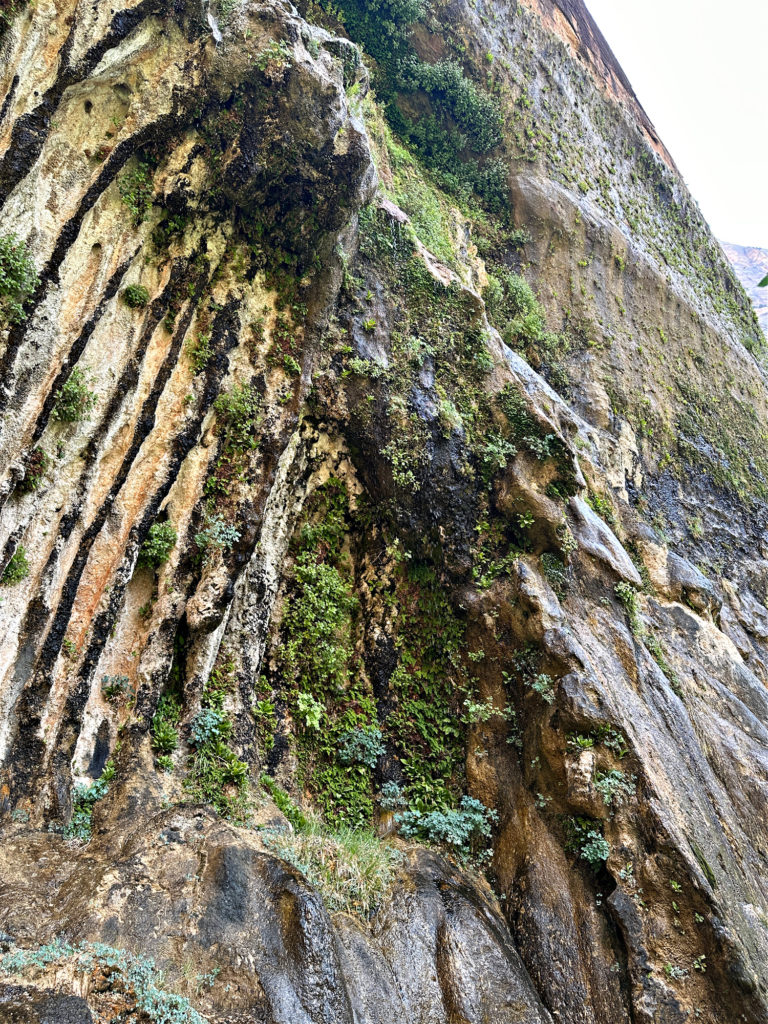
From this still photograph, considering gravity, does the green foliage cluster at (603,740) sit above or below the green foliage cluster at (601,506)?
below

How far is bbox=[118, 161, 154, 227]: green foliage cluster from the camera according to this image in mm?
6992

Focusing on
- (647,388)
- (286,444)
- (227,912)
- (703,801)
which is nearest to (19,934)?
(227,912)

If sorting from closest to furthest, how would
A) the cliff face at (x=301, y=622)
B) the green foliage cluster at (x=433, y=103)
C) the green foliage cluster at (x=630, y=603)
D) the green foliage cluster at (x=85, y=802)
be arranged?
the cliff face at (x=301, y=622) < the green foliage cluster at (x=85, y=802) < the green foliage cluster at (x=630, y=603) < the green foliage cluster at (x=433, y=103)

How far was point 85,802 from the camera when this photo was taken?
5.80m

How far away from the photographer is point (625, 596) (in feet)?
28.4

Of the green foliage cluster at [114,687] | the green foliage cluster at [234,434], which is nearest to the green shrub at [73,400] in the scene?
the green foliage cluster at [234,434]

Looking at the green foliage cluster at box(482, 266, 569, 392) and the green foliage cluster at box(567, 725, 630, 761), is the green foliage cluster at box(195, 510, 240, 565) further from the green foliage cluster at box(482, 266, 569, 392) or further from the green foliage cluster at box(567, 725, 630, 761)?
the green foliage cluster at box(482, 266, 569, 392)

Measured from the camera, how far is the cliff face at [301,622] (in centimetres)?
530

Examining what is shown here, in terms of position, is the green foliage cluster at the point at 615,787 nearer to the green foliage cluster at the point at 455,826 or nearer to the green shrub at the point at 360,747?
the green foliage cluster at the point at 455,826

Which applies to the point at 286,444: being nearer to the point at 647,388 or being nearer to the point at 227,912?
the point at 227,912

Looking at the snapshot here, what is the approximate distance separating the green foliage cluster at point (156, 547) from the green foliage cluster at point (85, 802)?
6.95 feet

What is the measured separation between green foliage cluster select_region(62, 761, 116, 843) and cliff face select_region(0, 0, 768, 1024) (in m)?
0.03

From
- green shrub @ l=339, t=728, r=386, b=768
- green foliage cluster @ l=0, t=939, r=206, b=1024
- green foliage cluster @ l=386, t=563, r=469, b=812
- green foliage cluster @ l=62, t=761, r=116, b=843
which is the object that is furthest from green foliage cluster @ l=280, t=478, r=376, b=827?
green foliage cluster @ l=0, t=939, r=206, b=1024

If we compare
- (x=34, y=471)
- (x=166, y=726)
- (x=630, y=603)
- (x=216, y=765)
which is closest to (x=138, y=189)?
(x=34, y=471)
